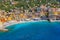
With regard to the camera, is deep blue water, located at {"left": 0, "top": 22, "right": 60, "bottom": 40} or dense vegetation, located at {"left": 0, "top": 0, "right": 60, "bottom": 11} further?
dense vegetation, located at {"left": 0, "top": 0, "right": 60, "bottom": 11}

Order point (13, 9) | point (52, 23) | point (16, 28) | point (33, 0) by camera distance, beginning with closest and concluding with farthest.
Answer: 1. point (16, 28)
2. point (52, 23)
3. point (13, 9)
4. point (33, 0)

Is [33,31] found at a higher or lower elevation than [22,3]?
lower

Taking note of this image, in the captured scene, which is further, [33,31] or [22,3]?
[22,3]

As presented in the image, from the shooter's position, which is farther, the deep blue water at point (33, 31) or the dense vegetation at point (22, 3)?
the dense vegetation at point (22, 3)

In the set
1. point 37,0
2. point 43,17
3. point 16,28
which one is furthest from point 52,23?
point 37,0

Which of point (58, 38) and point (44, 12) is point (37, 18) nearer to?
point (44, 12)

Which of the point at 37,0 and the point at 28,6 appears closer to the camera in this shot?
the point at 28,6

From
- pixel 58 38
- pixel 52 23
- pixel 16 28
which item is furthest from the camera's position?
pixel 52 23
